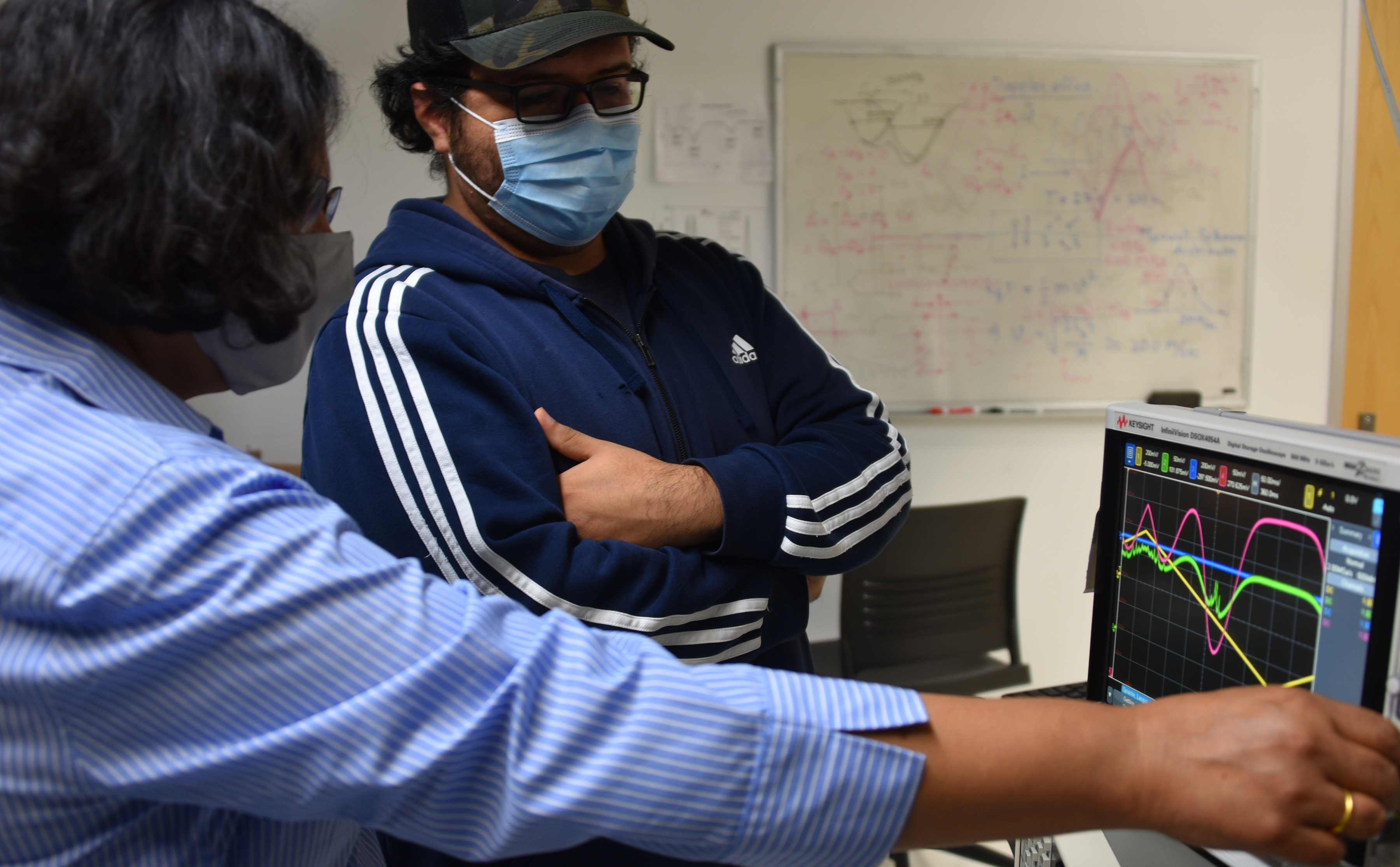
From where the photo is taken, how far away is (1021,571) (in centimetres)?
307

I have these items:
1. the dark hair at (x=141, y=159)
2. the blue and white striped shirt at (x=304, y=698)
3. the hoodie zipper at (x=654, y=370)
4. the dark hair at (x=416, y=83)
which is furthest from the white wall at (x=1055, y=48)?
the blue and white striped shirt at (x=304, y=698)

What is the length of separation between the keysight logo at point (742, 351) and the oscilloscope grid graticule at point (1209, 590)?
0.59m

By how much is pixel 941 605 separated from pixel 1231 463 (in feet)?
5.31

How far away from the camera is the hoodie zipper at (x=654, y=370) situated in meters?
1.19

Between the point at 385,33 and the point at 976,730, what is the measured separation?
270 centimetres

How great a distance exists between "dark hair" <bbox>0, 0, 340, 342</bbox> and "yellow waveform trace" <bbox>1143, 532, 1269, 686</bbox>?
31.9 inches

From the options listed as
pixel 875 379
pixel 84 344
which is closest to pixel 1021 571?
pixel 875 379

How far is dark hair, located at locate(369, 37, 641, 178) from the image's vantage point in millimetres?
1234

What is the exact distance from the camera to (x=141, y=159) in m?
0.55

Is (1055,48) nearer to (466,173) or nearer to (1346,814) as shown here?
(466,173)

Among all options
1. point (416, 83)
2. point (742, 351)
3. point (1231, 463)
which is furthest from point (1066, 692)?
point (416, 83)

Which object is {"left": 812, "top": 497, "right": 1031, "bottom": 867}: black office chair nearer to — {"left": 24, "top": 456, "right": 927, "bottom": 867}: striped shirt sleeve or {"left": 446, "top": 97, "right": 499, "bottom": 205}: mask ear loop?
{"left": 446, "top": 97, "right": 499, "bottom": 205}: mask ear loop

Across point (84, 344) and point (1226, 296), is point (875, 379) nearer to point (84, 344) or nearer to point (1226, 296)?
point (1226, 296)

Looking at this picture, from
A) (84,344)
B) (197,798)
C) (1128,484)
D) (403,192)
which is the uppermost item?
(403,192)
